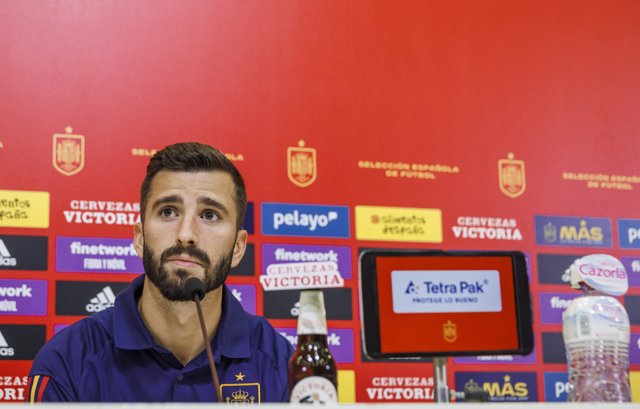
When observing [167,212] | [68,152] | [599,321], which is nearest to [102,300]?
[68,152]

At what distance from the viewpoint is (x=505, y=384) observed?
125 inches

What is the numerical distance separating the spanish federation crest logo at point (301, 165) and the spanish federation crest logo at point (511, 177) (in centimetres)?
70

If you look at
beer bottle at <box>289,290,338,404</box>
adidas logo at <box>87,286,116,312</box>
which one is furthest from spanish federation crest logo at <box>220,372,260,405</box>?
adidas logo at <box>87,286,116,312</box>

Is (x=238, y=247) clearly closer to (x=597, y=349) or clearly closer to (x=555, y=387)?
(x=597, y=349)

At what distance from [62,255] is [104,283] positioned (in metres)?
0.15

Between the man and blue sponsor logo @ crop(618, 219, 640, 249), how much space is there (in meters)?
1.86

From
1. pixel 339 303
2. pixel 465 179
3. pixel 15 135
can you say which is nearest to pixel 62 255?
pixel 15 135

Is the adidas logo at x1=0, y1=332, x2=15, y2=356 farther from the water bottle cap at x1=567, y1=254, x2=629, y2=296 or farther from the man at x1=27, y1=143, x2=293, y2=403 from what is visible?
the water bottle cap at x1=567, y1=254, x2=629, y2=296

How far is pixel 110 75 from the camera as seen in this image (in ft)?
9.91

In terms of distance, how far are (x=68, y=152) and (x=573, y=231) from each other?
1.81m

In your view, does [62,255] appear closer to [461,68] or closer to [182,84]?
[182,84]

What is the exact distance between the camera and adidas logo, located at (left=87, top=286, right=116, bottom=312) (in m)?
2.84

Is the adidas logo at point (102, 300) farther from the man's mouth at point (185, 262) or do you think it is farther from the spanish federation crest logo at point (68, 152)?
the man's mouth at point (185, 262)

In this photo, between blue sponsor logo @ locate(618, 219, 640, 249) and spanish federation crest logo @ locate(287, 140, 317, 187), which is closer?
spanish federation crest logo @ locate(287, 140, 317, 187)
